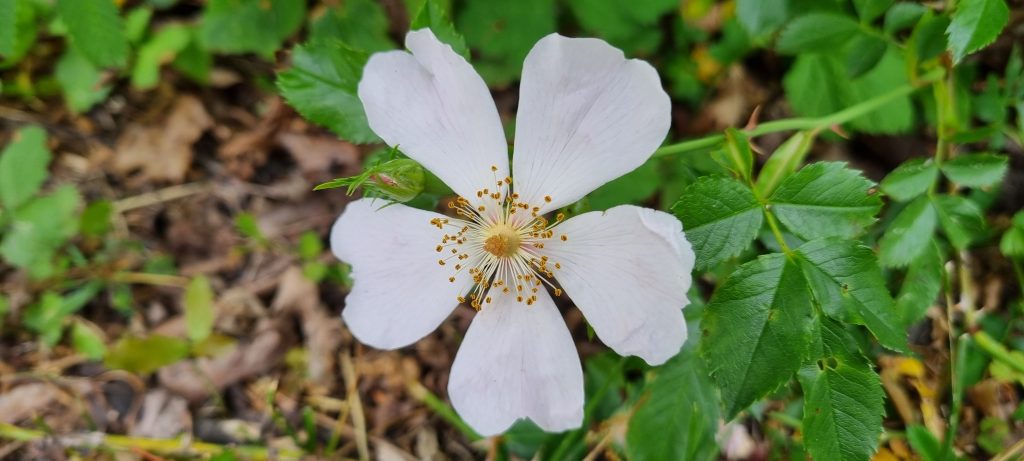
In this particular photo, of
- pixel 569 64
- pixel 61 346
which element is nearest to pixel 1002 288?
pixel 569 64

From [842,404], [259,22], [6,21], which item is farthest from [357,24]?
[842,404]

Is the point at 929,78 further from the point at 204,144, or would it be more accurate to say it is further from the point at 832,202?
the point at 204,144

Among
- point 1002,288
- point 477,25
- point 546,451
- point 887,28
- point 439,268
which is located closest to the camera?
point 439,268

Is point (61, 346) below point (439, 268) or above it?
below

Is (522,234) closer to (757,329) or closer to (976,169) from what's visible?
(757,329)

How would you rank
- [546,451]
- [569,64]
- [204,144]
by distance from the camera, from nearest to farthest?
[569,64], [546,451], [204,144]

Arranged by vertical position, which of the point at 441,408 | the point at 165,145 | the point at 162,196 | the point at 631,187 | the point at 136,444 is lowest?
the point at 136,444
